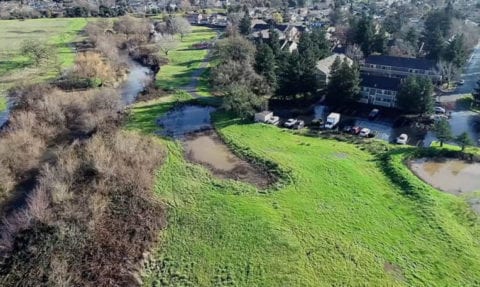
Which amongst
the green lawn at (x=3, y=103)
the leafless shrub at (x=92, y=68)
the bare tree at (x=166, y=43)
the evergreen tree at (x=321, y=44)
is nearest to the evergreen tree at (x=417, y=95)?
the evergreen tree at (x=321, y=44)

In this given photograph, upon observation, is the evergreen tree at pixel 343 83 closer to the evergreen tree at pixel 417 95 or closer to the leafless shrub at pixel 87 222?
the evergreen tree at pixel 417 95

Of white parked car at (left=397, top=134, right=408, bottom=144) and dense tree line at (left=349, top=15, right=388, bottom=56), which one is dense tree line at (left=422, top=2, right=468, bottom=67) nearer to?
dense tree line at (left=349, top=15, right=388, bottom=56)

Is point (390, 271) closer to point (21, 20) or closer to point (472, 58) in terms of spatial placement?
point (472, 58)

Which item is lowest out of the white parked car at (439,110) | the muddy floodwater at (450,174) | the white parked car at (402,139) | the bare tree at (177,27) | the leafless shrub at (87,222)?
the leafless shrub at (87,222)

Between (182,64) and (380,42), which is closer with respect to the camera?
(380,42)

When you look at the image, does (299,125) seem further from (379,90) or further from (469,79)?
(469,79)

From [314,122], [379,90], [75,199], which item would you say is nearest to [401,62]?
[379,90]
